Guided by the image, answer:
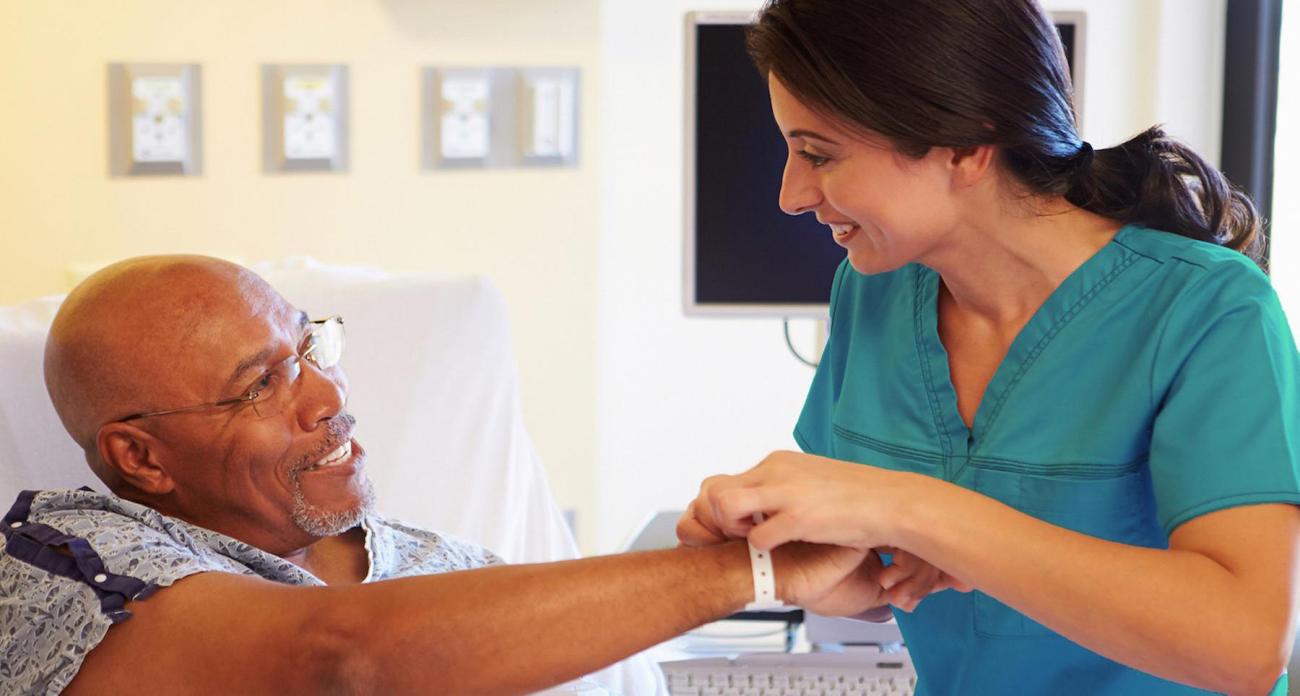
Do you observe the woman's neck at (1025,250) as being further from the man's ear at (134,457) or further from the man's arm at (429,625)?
the man's ear at (134,457)

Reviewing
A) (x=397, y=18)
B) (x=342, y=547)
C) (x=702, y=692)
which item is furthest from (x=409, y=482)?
(x=397, y=18)

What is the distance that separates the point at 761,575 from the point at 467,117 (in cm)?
176

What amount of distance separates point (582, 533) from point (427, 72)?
100 centimetres

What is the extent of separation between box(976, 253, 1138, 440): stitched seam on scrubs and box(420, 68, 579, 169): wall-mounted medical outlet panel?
157 cm

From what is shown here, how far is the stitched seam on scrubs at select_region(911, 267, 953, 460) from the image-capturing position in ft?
4.68

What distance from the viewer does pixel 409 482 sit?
2.06 meters

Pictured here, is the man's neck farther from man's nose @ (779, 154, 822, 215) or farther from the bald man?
man's nose @ (779, 154, 822, 215)

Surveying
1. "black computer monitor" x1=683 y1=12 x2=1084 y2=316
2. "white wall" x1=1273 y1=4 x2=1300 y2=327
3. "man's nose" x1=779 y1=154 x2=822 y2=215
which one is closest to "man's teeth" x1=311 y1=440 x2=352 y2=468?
"man's nose" x1=779 y1=154 x2=822 y2=215

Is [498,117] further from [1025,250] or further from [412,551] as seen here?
[1025,250]

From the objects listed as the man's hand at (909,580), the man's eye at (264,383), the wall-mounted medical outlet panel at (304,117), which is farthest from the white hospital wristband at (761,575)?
the wall-mounted medical outlet panel at (304,117)

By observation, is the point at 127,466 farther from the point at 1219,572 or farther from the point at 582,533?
the point at 582,533

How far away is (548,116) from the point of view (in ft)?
9.11

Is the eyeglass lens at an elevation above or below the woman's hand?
above

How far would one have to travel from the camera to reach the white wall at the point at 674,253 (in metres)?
3.11
